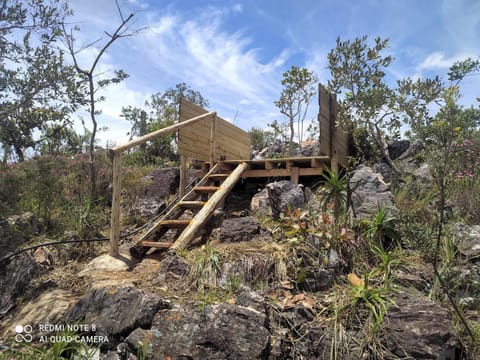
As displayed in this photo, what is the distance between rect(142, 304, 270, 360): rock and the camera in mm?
2289

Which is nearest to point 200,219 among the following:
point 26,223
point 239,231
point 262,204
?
point 239,231

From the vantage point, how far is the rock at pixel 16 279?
3285mm

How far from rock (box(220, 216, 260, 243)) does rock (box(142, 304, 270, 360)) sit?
52.3 inches

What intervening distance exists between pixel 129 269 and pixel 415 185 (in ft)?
13.7

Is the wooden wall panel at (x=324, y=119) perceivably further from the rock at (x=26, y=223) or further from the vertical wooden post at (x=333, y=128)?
the rock at (x=26, y=223)

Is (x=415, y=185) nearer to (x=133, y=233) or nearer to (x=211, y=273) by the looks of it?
(x=211, y=273)

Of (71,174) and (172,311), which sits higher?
(71,174)

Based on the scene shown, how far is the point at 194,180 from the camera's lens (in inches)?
257

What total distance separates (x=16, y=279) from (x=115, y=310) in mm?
1506

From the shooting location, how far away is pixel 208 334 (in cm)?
238

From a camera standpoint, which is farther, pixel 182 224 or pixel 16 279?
pixel 182 224

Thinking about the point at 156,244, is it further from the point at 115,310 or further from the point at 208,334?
the point at 208,334

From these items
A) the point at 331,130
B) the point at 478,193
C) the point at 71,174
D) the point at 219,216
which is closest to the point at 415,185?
the point at 478,193

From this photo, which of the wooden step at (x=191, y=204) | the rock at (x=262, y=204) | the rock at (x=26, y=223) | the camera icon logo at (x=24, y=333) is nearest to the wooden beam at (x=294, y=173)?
the rock at (x=262, y=204)
